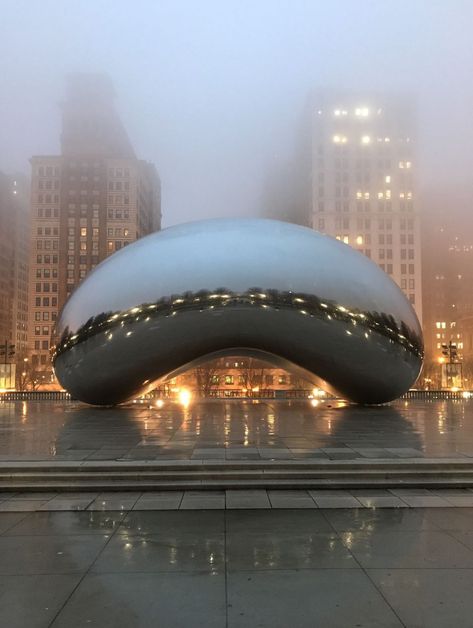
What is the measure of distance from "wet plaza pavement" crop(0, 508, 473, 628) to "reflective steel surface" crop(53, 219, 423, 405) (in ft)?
24.5

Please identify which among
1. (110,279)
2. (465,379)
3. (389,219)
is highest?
(389,219)

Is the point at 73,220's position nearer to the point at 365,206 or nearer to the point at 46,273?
the point at 46,273

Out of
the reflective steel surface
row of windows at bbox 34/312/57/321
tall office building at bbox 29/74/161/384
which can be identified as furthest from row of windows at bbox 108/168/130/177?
the reflective steel surface

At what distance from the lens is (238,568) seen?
4.60 meters

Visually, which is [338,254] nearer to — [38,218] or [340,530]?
[340,530]

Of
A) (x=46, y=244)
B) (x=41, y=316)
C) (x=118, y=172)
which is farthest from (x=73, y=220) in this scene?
(x=41, y=316)

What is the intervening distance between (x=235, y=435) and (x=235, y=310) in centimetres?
356

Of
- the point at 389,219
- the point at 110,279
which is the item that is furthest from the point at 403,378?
the point at 389,219

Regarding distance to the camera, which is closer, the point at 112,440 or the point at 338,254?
the point at 112,440

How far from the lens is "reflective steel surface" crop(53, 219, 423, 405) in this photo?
1352 centimetres

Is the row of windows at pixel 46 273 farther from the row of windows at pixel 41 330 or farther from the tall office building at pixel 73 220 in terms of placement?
the row of windows at pixel 41 330

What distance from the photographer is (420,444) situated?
9.75 meters

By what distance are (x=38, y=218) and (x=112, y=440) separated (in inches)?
4885

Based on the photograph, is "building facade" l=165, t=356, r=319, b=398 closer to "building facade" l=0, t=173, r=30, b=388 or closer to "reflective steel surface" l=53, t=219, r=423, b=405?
"reflective steel surface" l=53, t=219, r=423, b=405
